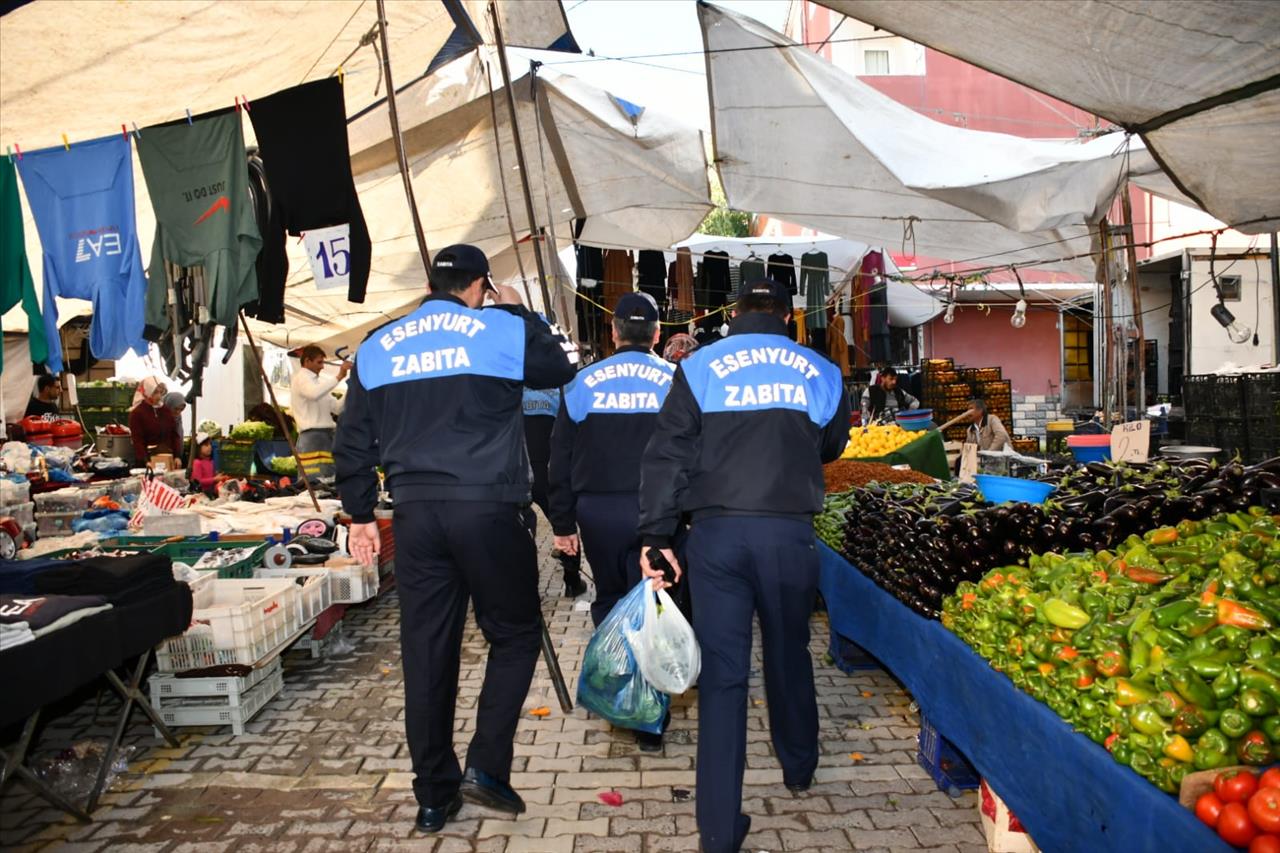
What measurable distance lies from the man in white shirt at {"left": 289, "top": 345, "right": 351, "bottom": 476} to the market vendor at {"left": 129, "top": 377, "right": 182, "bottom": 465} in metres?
3.05

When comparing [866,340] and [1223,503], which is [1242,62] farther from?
[866,340]

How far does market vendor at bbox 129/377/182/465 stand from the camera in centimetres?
1266

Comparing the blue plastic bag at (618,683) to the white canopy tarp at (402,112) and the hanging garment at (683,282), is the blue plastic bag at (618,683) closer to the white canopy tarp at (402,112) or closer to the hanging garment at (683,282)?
the white canopy tarp at (402,112)

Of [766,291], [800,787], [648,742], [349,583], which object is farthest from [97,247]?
[800,787]

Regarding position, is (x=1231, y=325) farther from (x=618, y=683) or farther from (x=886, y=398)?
(x=618, y=683)

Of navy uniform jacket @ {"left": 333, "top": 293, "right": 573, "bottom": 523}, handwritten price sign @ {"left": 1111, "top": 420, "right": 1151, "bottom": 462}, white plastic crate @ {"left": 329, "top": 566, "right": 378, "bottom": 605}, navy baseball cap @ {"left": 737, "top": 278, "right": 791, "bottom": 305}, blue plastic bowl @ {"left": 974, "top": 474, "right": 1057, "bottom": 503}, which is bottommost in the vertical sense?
white plastic crate @ {"left": 329, "top": 566, "right": 378, "bottom": 605}

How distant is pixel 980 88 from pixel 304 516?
24530 millimetres

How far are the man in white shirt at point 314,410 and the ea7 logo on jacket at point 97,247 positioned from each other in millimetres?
4241

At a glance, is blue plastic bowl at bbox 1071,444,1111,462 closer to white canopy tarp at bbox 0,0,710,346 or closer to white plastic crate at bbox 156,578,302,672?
white canopy tarp at bbox 0,0,710,346

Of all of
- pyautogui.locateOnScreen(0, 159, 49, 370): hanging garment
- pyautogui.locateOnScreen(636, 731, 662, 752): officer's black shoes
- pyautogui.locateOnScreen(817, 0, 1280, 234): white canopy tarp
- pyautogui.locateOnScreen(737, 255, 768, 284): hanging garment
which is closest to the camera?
pyautogui.locateOnScreen(817, 0, 1280, 234): white canopy tarp

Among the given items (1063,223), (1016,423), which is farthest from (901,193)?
(1016,423)

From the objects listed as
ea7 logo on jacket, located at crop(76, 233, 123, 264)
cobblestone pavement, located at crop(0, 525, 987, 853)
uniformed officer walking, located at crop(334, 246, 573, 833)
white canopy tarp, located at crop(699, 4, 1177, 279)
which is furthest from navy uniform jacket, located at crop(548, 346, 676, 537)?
white canopy tarp, located at crop(699, 4, 1177, 279)

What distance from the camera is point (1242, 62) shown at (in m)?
4.00

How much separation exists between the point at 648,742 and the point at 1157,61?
4256 mm
